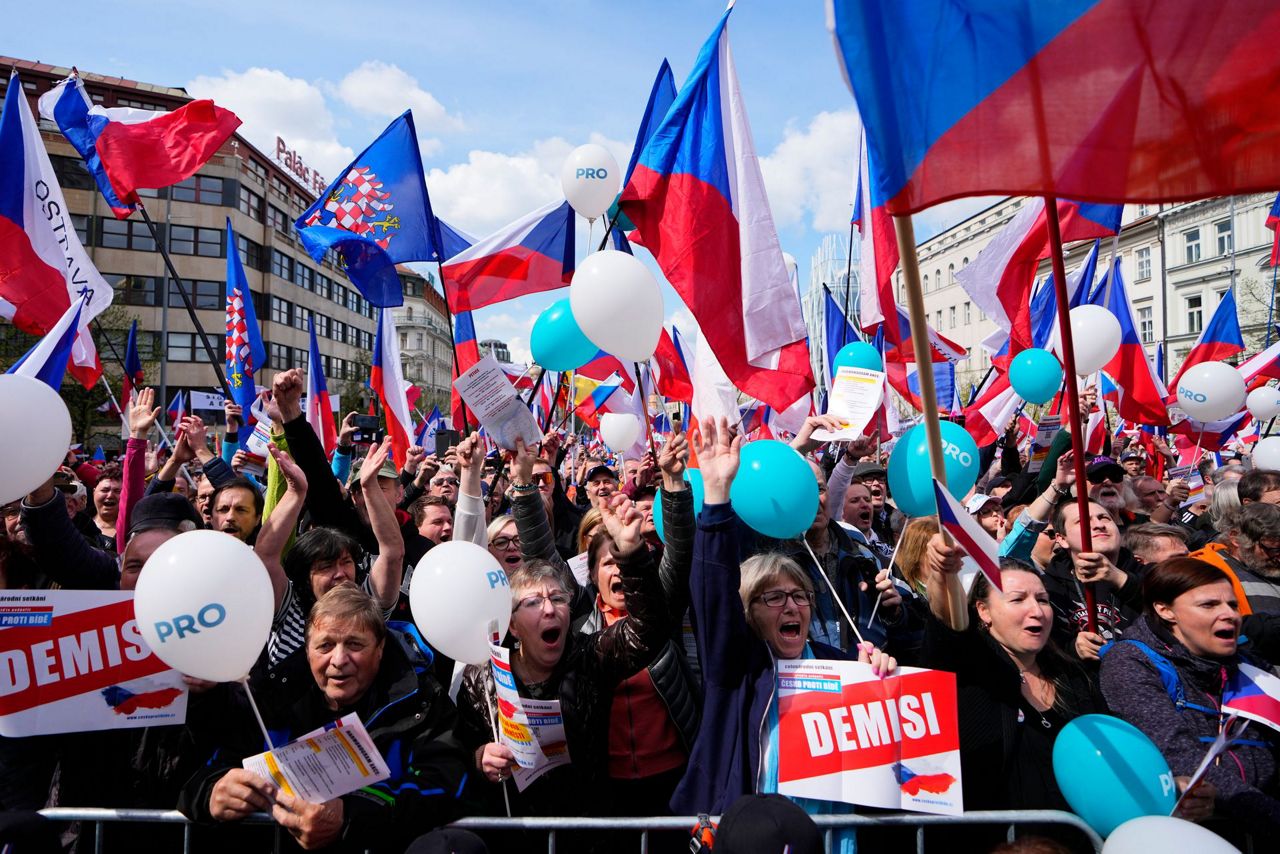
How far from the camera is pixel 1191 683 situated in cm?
292

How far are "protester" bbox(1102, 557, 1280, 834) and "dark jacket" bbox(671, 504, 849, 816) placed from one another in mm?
1378

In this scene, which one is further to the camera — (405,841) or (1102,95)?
(405,841)

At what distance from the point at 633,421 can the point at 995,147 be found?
278 inches

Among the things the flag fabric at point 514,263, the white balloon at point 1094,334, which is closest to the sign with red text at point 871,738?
the flag fabric at point 514,263

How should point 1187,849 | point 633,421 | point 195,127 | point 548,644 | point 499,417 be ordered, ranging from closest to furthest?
point 1187,849 → point 548,644 → point 499,417 → point 195,127 → point 633,421

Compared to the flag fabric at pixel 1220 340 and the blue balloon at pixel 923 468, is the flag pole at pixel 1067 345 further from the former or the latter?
the flag fabric at pixel 1220 340

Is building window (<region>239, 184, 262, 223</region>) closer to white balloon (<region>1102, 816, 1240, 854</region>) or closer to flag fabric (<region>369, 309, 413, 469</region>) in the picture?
flag fabric (<region>369, 309, 413, 469</region>)

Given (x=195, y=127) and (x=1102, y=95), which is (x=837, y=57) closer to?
(x=1102, y=95)

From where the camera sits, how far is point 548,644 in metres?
2.95

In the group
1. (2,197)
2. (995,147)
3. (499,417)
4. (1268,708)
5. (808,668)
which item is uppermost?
(2,197)

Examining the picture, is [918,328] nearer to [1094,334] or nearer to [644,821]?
[644,821]

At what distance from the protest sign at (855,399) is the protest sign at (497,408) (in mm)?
1620

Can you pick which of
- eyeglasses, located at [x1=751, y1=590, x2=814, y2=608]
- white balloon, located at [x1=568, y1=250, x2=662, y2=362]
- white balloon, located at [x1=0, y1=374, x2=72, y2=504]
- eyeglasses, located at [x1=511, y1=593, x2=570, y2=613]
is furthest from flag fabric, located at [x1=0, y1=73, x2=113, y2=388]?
eyeglasses, located at [x1=751, y1=590, x2=814, y2=608]

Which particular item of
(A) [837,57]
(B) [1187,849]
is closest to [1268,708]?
(B) [1187,849]
